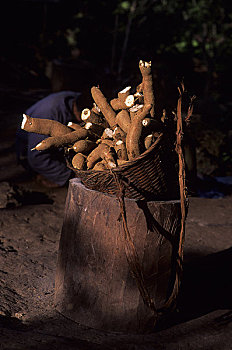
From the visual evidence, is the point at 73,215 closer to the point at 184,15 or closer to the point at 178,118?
the point at 178,118

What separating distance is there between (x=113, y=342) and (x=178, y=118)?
1.24 meters

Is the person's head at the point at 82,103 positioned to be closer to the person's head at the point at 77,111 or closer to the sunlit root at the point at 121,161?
the person's head at the point at 77,111

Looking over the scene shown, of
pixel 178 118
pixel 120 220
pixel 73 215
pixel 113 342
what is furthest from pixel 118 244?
pixel 178 118

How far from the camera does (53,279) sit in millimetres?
2885

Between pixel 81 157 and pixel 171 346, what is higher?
pixel 81 157

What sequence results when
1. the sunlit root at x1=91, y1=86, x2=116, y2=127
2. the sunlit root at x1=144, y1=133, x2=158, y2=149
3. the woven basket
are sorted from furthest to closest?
the sunlit root at x1=91, y1=86, x2=116, y2=127 → the sunlit root at x1=144, y1=133, x2=158, y2=149 → the woven basket

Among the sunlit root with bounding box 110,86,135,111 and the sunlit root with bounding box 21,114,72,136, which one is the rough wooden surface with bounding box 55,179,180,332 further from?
the sunlit root with bounding box 110,86,135,111

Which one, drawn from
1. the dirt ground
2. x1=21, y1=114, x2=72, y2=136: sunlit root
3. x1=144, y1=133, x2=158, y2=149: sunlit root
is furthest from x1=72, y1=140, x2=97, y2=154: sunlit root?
the dirt ground

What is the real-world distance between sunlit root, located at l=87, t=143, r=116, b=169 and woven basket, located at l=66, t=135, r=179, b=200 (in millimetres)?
75

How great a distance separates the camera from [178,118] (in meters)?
2.26

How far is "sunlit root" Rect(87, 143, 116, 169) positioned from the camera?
2250mm

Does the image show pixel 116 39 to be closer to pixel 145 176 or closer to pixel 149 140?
pixel 149 140

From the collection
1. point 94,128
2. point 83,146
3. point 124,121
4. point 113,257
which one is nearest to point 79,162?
point 83,146

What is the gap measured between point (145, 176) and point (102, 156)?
280 millimetres
